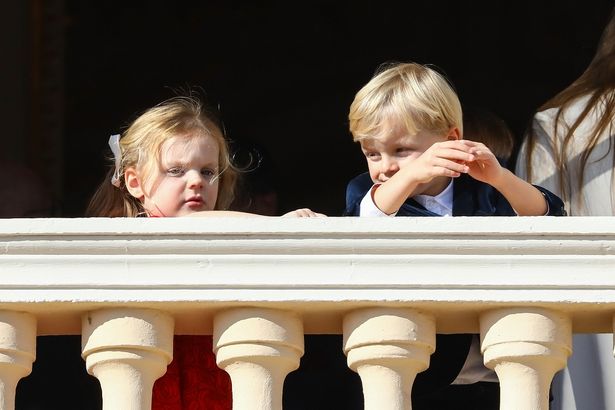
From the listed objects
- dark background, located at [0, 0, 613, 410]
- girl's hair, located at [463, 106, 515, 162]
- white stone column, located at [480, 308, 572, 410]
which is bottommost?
white stone column, located at [480, 308, 572, 410]

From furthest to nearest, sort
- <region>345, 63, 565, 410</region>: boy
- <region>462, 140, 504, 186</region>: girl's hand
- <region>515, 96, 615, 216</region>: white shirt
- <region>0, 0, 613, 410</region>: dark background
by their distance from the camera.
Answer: <region>0, 0, 613, 410</region>: dark background < <region>515, 96, 615, 216</region>: white shirt < <region>345, 63, 565, 410</region>: boy < <region>462, 140, 504, 186</region>: girl's hand

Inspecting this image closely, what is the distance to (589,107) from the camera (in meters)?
4.17

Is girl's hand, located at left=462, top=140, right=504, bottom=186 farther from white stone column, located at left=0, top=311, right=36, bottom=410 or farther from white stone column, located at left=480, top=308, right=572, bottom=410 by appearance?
white stone column, located at left=0, top=311, right=36, bottom=410

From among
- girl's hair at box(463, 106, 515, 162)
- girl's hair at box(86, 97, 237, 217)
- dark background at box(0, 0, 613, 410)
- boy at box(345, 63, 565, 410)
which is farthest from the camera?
dark background at box(0, 0, 613, 410)

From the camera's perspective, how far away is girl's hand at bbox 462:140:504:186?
3.38 metres

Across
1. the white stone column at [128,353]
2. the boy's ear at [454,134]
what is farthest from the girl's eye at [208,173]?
the white stone column at [128,353]

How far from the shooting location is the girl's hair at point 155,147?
155 inches

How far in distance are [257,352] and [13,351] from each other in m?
0.39

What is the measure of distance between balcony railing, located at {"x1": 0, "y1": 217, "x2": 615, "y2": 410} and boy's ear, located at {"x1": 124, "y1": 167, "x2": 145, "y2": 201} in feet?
3.30

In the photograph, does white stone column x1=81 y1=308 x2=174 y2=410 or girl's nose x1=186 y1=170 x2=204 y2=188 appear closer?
white stone column x1=81 y1=308 x2=174 y2=410

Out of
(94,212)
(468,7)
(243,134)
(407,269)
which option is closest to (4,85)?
(243,134)

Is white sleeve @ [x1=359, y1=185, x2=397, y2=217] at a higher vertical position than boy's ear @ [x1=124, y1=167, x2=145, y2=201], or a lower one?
lower

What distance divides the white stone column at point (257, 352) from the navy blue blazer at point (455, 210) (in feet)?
1.84

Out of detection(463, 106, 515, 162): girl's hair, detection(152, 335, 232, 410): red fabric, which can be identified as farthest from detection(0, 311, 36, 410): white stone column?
detection(463, 106, 515, 162): girl's hair
